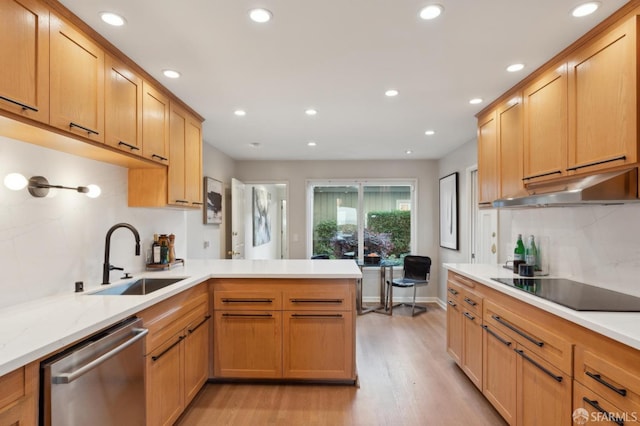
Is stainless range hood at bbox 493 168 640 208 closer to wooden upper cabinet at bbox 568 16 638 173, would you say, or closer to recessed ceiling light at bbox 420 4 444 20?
wooden upper cabinet at bbox 568 16 638 173

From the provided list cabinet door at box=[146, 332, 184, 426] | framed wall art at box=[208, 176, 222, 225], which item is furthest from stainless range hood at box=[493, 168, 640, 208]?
framed wall art at box=[208, 176, 222, 225]

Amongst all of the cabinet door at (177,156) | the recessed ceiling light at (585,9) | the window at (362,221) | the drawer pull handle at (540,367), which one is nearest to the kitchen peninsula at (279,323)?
the cabinet door at (177,156)

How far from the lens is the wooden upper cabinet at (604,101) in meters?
1.63

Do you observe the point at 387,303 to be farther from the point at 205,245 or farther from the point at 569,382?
the point at 569,382

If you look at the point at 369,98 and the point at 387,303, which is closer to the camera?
the point at 369,98

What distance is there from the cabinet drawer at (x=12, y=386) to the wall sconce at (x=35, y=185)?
1.07 m

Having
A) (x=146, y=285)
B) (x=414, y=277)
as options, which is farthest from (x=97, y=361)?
(x=414, y=277)

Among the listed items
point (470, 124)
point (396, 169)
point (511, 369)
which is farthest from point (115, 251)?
point (396, 169)

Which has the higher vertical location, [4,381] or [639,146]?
[639,146]

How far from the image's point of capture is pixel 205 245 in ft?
14.3

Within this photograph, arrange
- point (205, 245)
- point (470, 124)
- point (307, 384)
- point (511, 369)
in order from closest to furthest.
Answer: point (511, 369) → point (307, 384) → point (470, 124) → point (205, 245)

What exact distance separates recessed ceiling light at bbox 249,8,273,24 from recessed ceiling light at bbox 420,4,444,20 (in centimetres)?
78

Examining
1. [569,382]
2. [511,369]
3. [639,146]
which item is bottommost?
[511,369]

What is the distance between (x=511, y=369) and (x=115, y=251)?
2.88 metres
